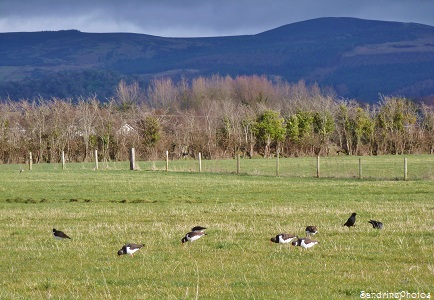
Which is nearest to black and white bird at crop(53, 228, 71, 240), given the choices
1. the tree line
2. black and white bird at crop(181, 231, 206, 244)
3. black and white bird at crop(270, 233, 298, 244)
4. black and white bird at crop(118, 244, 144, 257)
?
black and white bird at crop(118, 244, 144, 257)

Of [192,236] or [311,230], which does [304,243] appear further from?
[192,236]

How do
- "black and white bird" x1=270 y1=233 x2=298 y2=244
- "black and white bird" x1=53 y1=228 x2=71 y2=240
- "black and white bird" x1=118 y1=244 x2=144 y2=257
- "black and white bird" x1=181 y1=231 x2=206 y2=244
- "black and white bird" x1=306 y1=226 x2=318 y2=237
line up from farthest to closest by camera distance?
"black and white bird" x1=53 y1=228 x2=71 y2=240 < "black and white bird" x1=306 y1=226 x2=318 y2=237 < "black and white bird" x1=181 y1=231 x2=206 y2=244 < "black and white bird" x1=270 y1=233 x2=298 y2=244 < "black and white bird" x1=118 y1=244 x2=144 y2=257

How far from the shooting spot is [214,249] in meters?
15.3

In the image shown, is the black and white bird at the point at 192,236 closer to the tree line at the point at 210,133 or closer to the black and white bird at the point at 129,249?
the black and white bird at the point at 129,249

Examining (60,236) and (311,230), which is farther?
(60,236)

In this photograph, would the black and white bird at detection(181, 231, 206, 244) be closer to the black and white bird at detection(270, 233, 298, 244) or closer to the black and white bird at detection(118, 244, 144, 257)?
the black and white bird at detection(118, 244, 144, 257)

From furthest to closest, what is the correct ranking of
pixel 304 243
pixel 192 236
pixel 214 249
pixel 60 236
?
pixel 60 236, pixel 192 236, pixel 214 249, pixel 304 243

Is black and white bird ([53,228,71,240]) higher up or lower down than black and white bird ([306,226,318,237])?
lower down

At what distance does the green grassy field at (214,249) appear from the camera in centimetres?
1129

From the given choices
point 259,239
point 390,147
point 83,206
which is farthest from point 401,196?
point 390,147

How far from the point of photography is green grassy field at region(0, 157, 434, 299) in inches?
444

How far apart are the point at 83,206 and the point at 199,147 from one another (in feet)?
169

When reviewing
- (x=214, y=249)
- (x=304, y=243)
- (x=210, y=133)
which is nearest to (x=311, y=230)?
(x=304, y=243)

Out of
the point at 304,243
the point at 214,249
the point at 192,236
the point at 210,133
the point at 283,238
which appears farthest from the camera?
the point at 210,133
